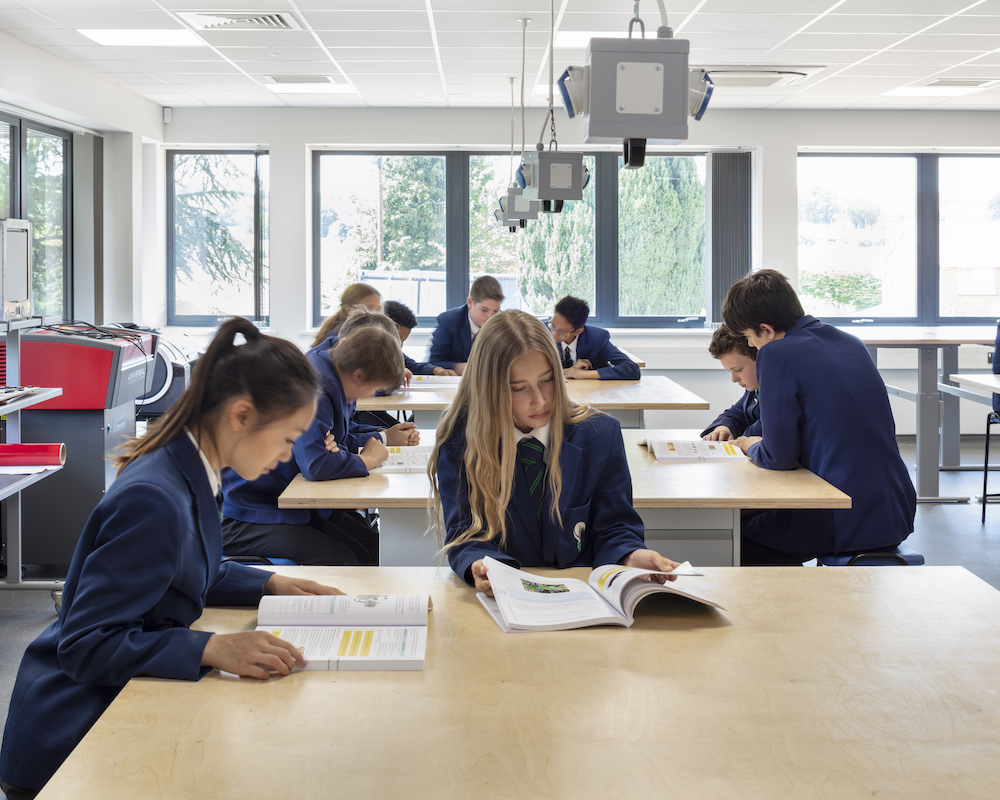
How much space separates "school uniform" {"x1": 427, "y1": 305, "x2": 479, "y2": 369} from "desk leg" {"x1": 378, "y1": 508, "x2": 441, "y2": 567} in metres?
3.20

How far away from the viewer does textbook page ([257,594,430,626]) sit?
148cm

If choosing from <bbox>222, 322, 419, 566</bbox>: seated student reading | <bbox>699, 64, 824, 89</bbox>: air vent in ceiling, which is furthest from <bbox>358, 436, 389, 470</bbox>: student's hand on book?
<bbox>699, 64, 824, 89</bbox>: air vent in ceiling

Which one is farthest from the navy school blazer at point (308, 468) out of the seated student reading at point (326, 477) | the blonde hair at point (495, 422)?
the blonde hair at point (495, 422)

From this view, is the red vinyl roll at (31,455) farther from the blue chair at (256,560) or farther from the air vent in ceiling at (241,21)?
the air vent in ceiling at (241,21)

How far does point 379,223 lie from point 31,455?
5062 millimetres

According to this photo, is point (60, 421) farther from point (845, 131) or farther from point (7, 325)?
point (845, 131)

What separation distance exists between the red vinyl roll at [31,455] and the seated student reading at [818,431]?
253 centimetres

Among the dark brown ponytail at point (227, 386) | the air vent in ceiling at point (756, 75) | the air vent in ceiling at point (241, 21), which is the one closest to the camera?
the dark brown ponytail at point (227, 386)

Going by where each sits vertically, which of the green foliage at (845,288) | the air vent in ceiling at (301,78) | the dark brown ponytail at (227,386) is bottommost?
the dark brown ponytail at (227,386)

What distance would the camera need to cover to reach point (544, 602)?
1583 millimetres

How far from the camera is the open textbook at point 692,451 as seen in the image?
9.80 ft

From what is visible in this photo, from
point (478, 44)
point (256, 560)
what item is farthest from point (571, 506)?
point (478, 44)

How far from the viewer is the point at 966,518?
513 centimetres

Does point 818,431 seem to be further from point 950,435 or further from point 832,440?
point 950,435
